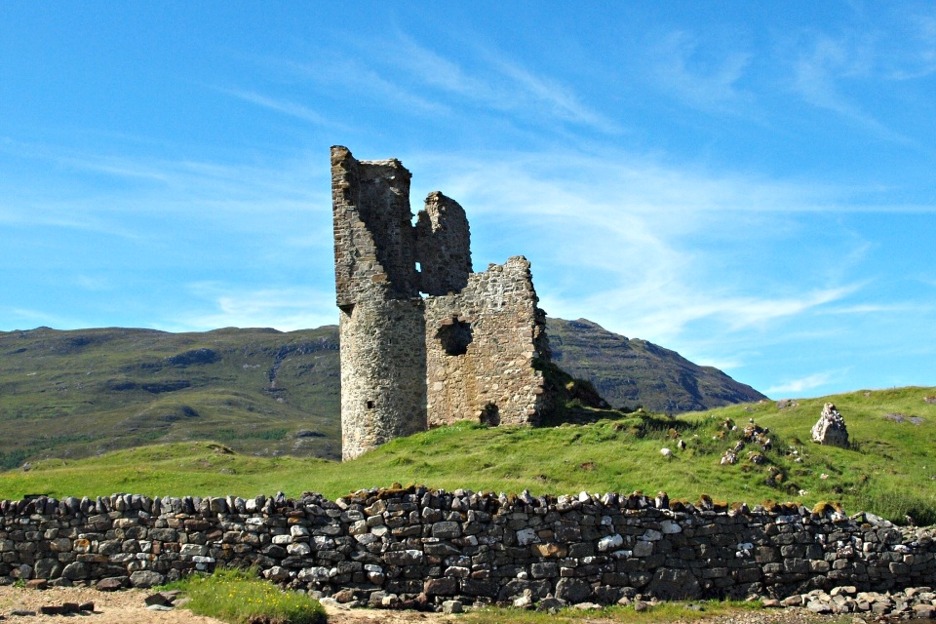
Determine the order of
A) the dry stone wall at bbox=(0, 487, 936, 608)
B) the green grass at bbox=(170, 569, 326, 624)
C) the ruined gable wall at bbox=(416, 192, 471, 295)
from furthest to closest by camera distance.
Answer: the ruined gable wall at bbox=(416, 192, 471, 295), the dry stone wall at bbox=(0, 487, 936, 608), the green grass at bbox=(170, 569, 326, 624)

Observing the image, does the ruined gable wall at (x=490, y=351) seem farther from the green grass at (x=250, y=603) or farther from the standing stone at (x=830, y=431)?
the green grass at (x=250, y=603)

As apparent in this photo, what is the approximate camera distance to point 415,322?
38.6 metres

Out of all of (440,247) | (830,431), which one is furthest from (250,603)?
(440,247)

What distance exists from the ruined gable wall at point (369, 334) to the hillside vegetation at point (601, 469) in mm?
2981

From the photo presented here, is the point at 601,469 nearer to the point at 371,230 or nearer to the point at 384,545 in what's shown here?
the point at 384,545

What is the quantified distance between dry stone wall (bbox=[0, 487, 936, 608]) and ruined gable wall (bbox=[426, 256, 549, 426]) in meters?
15.2

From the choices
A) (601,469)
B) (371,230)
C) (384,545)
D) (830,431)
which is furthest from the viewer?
(371,230)

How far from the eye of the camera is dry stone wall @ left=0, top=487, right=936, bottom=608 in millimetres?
18453

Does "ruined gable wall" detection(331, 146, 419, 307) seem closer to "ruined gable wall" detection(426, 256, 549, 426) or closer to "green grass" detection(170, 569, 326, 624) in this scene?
"ruined gable wall" detection(426, 256, 549, 426)

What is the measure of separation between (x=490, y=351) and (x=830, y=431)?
10887 millimetres

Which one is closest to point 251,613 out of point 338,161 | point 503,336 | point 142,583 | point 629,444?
point 142,583

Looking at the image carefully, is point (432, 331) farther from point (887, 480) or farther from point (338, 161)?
point (887, 480)

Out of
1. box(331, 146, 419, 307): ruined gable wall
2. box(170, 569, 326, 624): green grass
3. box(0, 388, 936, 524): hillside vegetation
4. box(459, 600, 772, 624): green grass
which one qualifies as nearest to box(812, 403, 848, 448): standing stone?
box(0, 388, 936, 524): hillside vegetation

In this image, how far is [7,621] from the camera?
15727 mm
